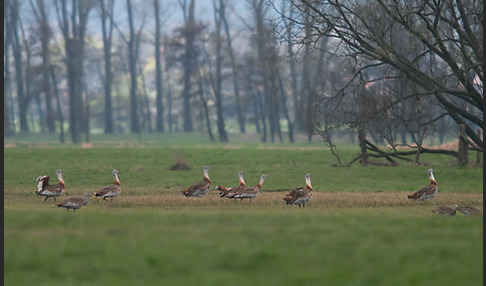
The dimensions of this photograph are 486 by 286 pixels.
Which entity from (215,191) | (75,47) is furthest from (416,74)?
(75,47)

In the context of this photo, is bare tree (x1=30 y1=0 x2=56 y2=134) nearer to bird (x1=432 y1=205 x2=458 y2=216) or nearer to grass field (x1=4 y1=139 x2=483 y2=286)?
grass field (x1=4 y1=139 x2=483 y2=286)

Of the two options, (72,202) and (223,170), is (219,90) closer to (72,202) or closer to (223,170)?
(223,170)

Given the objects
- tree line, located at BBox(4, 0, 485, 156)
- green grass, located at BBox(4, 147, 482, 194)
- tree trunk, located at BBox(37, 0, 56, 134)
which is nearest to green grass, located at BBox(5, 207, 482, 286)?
green grass, located at BBox(4, 147, 482, 194)

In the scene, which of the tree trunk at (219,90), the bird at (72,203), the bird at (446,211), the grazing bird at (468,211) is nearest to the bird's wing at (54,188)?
the bird at (72,203)

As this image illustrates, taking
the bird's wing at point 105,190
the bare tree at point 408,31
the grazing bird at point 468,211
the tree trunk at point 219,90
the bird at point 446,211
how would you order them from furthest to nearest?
the tree trunk at point 219,90, the bare tree at point 408,31, the bird's wing at point 105,190, the grazing bird at point 468,211, the bird at point 446,211

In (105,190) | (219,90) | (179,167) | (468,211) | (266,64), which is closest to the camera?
(468,211)

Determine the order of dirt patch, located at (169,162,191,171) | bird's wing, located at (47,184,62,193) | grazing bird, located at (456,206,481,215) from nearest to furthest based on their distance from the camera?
1. grazing bird, located at (456,206,481,215)
2. bird's wing, located at (47,184,62,193)
3. dirt patch, located at (169,162,191,171)

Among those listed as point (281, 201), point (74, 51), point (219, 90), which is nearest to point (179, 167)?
point (281, 201)

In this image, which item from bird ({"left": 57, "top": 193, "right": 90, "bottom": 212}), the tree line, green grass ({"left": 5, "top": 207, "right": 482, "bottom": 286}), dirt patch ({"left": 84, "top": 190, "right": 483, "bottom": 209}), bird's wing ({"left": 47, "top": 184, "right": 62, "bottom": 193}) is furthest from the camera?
the tree line

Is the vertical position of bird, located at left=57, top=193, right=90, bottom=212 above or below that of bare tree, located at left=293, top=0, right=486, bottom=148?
below

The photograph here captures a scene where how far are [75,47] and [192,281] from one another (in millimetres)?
70952

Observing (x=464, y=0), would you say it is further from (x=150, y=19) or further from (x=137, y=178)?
(x=150, y=19)

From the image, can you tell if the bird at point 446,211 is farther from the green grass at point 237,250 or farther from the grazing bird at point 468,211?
the green grass at point 237,250

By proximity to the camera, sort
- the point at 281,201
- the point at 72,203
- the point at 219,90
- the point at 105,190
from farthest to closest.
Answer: the point at 219,90, the point at 281,201, the point at 105,190, the point at 72,203
